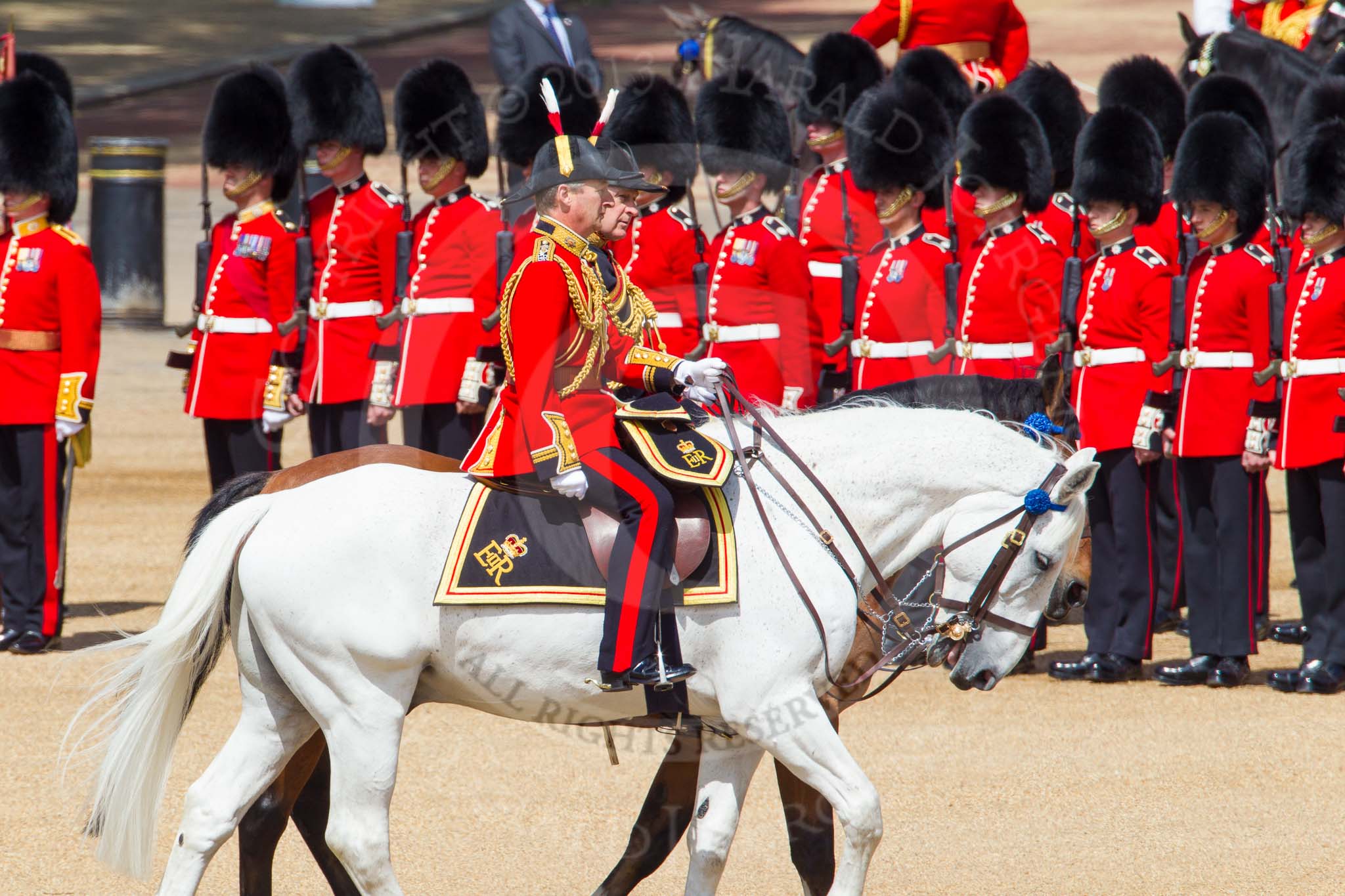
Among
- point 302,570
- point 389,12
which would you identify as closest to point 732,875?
point 302,570

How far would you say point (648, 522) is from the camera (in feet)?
11.7

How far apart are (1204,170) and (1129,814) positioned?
2341 millimetres

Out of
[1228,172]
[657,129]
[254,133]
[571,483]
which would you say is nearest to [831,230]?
[657,129]

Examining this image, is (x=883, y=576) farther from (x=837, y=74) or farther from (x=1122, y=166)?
(x=837, y=74)

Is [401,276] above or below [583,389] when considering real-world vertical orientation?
below

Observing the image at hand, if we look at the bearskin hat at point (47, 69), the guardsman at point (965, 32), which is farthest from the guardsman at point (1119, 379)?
the bearskin hat at point (47, 69)

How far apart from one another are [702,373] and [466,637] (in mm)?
653

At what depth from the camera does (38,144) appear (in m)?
6.51

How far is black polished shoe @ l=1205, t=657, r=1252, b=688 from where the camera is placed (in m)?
6.16

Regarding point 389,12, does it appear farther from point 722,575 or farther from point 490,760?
point 722,575

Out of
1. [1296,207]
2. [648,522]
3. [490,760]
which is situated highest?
[1296,207]

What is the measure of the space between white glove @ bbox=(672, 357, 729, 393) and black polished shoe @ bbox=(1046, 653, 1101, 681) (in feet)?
9.55

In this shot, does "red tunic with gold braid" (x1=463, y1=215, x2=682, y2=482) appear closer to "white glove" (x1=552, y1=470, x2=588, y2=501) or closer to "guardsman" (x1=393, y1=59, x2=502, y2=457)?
"white glove" (x1=552, y1=470, x2=588, y2=501)

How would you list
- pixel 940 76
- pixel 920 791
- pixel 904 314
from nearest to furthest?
pixel 920 791 → pixel 904 314 → pixel 940 76
